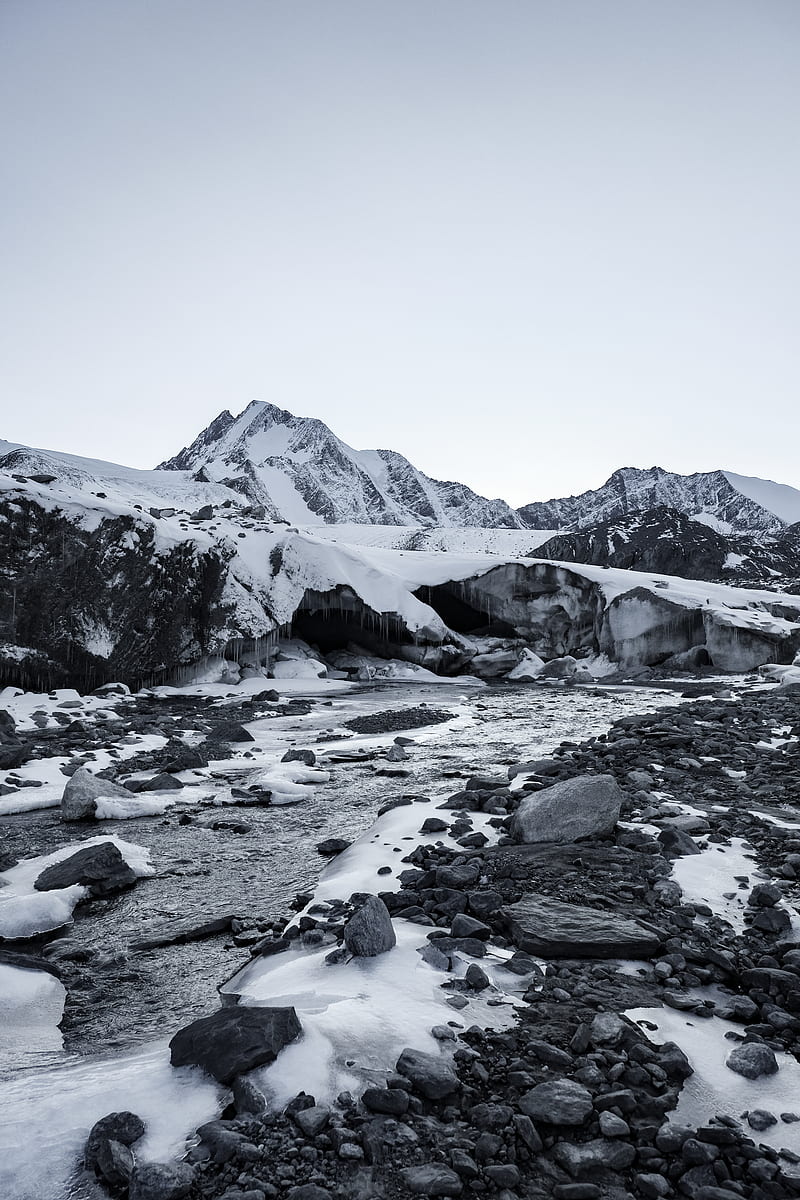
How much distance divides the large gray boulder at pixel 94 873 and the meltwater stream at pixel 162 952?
0.62 feet

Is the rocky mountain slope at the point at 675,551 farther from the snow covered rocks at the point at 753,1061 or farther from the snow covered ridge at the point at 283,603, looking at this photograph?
the snow covered rocks at the point at 753,1061

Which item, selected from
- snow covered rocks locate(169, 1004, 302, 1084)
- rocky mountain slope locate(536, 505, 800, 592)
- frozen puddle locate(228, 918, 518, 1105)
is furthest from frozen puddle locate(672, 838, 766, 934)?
rocky mountain slope locate(536, 505, 800, 592)

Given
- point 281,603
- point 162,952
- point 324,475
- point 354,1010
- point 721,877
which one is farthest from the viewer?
point 324,475

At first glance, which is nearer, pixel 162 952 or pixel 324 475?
pixel 162 952

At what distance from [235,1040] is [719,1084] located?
7.16 ft

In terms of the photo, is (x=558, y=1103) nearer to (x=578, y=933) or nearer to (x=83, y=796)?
(x=578, y=933)

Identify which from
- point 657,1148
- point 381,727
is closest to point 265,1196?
point 657,1148

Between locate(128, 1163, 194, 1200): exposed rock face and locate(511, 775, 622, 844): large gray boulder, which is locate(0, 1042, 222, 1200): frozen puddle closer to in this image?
locate(128, 1163, 194, 1200): exposed rock face

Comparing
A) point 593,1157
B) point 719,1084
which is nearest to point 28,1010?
point 593,1157

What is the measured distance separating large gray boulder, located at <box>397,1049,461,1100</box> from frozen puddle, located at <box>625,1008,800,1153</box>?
923 mm

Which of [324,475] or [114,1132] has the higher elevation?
[324,475]

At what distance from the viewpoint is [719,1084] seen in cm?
295

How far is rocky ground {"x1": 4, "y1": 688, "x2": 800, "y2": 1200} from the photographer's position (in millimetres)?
2453

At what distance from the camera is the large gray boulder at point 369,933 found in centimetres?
414
